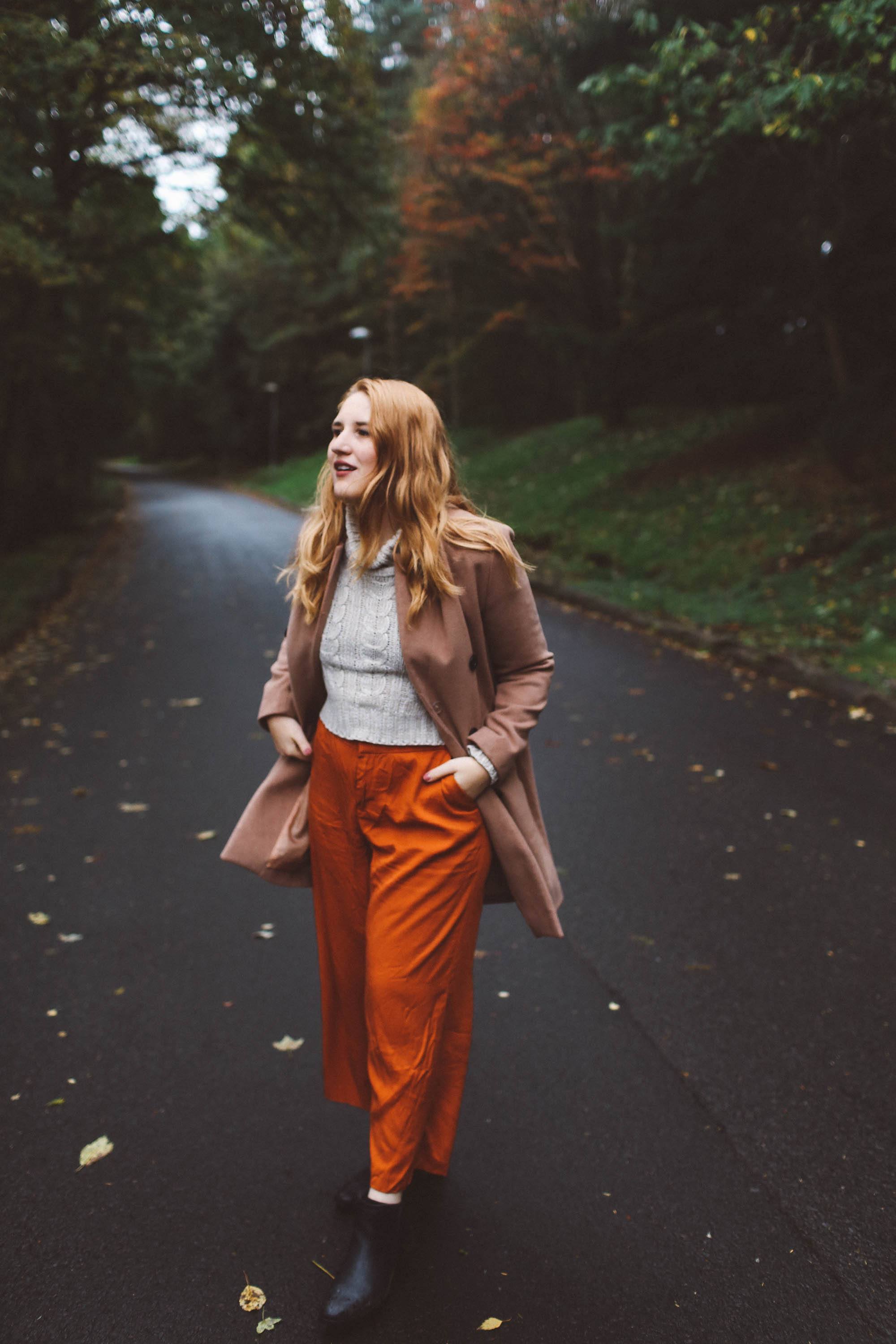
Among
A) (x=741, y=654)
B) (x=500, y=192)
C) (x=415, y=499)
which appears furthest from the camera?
(x=500, y=192)

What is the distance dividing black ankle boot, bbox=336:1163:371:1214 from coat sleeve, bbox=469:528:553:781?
3.89ft

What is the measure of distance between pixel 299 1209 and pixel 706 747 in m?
4.58

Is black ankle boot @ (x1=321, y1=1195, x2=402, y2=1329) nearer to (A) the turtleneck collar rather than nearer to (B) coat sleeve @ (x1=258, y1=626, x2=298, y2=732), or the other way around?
(B) coat sleeve @ (x1=258, y1=626, x2=298, y2=732)

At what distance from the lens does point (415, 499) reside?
2293 millimetres

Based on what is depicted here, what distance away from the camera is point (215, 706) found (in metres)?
7.94

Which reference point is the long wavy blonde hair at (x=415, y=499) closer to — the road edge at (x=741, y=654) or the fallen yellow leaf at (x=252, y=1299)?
the fallen yellow leaf at (x=252, y=1299)

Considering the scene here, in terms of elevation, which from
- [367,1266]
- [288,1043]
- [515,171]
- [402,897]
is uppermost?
[515,171]

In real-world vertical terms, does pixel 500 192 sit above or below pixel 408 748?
above

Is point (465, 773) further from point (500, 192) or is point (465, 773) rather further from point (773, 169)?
point (500, 192)

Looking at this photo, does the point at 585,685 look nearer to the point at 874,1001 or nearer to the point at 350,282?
the point at 874,1001

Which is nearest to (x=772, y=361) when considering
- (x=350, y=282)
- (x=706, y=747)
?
(x=706, y=747)

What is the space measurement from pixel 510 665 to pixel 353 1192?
1434 mm

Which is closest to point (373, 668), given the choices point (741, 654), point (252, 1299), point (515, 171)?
point (252, 1299)

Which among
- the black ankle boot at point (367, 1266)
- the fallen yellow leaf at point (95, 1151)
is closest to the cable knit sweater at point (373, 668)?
the black ankle boot at point (367, 1266)
